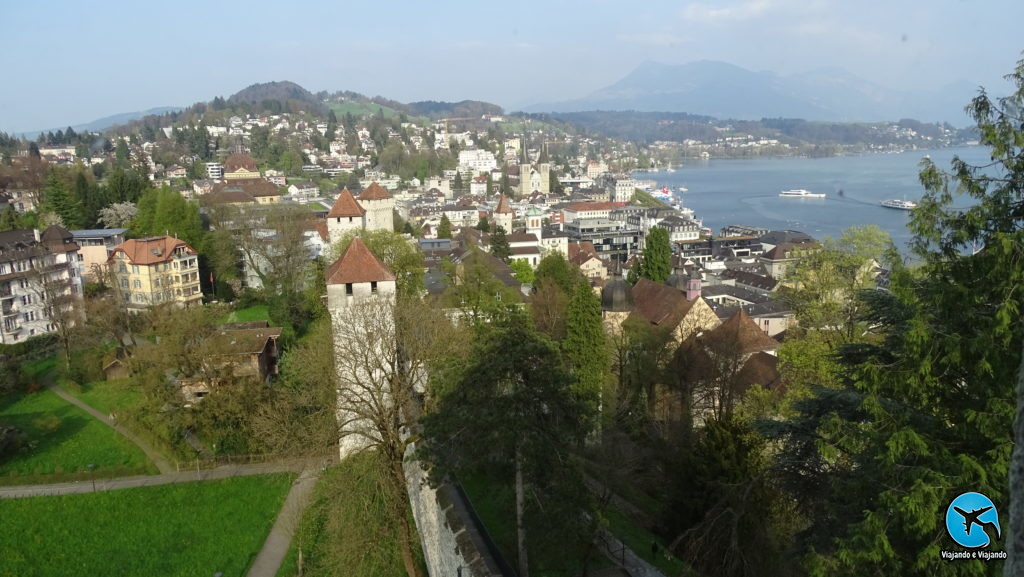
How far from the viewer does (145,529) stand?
17.4 meters

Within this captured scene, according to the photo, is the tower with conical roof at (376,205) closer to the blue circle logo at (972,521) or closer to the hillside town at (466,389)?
the hillside town at (466,389)

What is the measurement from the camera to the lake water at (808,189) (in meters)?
83.3

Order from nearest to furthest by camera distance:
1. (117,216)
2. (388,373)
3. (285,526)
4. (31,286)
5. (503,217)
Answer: (388,373) < (285,526) < (31,286) < (117,216) < (503,217)

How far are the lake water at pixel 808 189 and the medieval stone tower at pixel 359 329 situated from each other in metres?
51.0

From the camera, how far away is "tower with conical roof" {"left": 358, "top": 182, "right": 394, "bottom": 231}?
3847cm

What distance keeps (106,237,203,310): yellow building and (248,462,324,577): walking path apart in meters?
19.7

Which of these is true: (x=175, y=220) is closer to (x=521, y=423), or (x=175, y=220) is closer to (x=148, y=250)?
(x=148, y=250)

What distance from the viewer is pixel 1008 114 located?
6.56 m

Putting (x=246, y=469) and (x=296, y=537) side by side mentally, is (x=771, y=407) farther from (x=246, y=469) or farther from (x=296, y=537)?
(x=246, y=469)

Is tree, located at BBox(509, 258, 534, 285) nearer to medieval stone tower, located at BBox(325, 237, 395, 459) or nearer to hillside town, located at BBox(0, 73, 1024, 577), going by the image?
hillside town, located at BBox(0, 73, 1024, 577)

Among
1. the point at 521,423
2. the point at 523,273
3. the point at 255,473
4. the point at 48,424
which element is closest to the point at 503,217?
the point at 523,273

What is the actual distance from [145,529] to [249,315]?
18518 millimetres

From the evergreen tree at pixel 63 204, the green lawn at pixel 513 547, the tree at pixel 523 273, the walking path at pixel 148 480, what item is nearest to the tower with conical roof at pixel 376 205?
the tree at pixel 523 273

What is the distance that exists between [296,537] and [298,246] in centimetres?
2051
